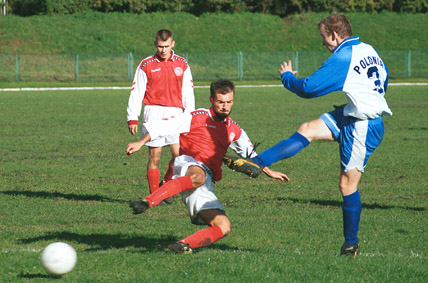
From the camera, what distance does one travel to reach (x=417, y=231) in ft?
24.5

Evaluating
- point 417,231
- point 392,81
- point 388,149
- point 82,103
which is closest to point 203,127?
point 417,231

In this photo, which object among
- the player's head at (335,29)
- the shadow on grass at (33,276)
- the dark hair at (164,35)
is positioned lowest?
the shadow on grass at (33,276)

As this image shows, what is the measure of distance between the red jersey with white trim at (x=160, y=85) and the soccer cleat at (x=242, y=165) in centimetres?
370

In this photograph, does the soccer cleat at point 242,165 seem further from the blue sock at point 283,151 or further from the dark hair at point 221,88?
the dark hair at point 221,88

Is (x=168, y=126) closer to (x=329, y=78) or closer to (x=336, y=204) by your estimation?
(x=329, y=78)

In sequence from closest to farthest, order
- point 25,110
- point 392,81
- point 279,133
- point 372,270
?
point 372,270, point 279,133, point 25,110, point 392,81

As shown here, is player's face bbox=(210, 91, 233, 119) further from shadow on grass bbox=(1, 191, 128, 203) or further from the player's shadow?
shadow on grass bbox=(1, 191, 128, 203)

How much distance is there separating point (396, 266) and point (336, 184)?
5.18 meters

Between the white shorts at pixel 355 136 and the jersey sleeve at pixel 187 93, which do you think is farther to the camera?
the jersey sleeve at pixel 187 93

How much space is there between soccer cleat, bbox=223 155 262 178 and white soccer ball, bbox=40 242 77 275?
5.03ft

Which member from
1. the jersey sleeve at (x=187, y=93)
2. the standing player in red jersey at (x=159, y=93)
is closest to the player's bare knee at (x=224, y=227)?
the standing player in red jersey at (x=159, y=93)

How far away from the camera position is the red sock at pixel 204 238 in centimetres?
563

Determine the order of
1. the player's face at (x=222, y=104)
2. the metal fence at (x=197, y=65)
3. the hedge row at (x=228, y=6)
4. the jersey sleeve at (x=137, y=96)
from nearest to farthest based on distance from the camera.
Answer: the player's face at (x=222, y=104) < the jersey sleeve at (x=137, y=96) < the metal fence at (x=197, y=65) < the hedge row at (x=228, y=6)

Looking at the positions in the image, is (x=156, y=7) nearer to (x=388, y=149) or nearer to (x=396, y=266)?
(x=388, y=149)
